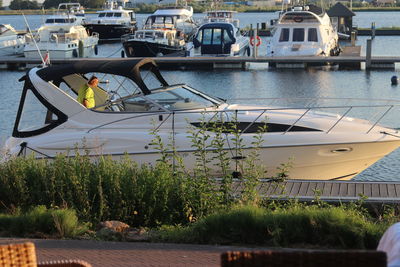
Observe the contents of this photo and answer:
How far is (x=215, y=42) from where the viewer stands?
44.7 meters


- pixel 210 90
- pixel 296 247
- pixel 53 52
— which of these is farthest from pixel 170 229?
pixel 53 52

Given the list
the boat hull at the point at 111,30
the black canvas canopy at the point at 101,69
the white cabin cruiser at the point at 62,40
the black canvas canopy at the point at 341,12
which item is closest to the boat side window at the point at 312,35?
the white cabin cruiser at the point at 62,40

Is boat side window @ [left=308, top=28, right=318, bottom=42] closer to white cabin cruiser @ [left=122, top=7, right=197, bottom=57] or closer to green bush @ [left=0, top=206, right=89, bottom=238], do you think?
white cabin cruiser @ [left=122, top=7, right=197, bottom=57]

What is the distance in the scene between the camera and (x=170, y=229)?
869 centimetres

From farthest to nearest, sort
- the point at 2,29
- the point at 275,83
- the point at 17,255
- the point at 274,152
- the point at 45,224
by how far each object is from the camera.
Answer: the point at 2,29 → the point at 275,83 → the point at 274,152 → the point at 45,224 → the point at 17,255

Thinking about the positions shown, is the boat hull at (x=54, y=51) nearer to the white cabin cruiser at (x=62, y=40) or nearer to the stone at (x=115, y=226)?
the white cabin cruiser at (x=62, y=40)

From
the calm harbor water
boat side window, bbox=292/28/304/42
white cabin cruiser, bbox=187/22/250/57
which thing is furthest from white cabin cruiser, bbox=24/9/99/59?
boat side window, bbox=292/28/304/42

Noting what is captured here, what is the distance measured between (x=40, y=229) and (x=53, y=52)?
39489 millimetres

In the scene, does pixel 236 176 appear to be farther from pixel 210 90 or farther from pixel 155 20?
pixel 155 20

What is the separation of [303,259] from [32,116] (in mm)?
11189

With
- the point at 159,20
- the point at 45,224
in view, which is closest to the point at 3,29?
the point at 159,20

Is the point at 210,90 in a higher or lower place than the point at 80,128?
lower

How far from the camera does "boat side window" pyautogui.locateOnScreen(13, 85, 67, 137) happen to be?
14.0m

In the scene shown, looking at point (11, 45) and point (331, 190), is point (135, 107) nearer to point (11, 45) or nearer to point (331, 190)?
point (331, 190)
